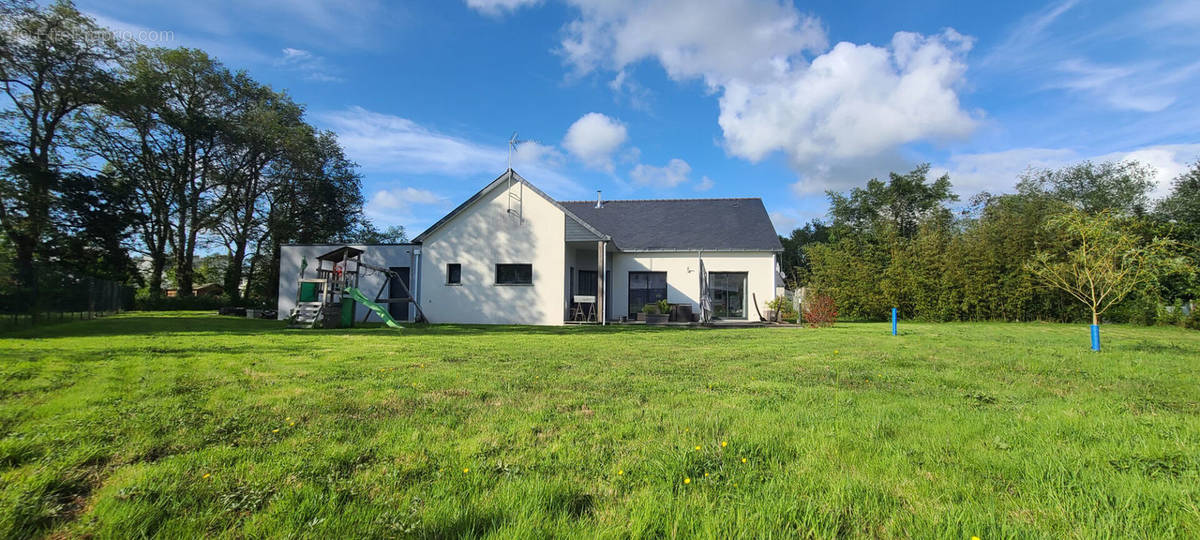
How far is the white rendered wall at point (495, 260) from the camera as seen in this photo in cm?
1712

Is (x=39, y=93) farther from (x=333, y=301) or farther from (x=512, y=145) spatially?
(x=512, y=145)

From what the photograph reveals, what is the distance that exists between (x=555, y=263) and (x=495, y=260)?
6.94 ft

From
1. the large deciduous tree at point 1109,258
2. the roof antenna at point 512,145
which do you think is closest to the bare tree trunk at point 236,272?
the roof antenna at point 512,145

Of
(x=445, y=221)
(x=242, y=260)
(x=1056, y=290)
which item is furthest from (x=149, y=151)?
(x=1056, y=290)

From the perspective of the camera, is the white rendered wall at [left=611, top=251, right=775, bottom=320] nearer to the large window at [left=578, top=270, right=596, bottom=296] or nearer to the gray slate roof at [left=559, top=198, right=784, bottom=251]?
the gray slate roof at [left=559, top=198, right=784, bottom=251]

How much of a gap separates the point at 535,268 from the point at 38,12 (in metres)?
21.0

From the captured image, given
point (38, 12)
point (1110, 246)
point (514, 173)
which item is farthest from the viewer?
point (38, 12)

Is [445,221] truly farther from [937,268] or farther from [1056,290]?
[1056,290]

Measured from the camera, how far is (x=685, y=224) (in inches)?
866

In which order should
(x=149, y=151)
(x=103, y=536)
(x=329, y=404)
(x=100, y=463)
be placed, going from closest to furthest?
(x=103, y=536) → (x=100, y=463) → (x=329, y=404) → (x=149, y=151)

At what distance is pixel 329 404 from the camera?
12.7ft

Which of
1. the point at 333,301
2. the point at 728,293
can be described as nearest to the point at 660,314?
the point at 728,293

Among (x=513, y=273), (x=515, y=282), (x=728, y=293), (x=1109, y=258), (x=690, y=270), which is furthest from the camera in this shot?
(x=728, y=293)

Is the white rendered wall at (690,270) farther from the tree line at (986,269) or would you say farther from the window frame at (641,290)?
the tree line at (986,269)
